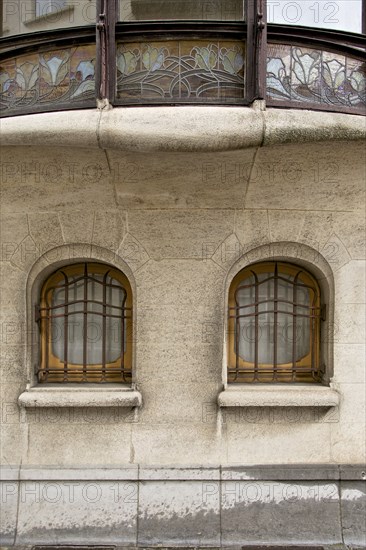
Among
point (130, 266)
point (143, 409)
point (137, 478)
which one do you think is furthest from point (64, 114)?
point (137, 478)

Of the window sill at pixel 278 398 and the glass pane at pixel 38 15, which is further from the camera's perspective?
the glass pane at pixel 38 15

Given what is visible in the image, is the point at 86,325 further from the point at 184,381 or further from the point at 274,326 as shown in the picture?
the point at 274,326

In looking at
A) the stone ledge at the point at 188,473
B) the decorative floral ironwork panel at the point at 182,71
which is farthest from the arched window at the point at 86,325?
the decorative floral ironwork panel at the point at 182,71

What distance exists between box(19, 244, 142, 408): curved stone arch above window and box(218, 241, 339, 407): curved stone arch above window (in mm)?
1166

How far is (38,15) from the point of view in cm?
543

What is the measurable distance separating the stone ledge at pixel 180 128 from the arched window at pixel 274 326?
175 centimetres

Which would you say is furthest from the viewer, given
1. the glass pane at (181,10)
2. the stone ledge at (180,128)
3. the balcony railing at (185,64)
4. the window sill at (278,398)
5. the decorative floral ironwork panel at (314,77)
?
the window sill at (278,398)

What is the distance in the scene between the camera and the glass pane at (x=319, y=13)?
5082 millimetres

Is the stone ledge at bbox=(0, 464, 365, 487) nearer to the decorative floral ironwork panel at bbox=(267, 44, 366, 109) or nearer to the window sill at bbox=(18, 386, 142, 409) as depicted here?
the window sill at bbox=(18, 386, 142, 409)

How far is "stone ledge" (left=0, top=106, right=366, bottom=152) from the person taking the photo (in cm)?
443

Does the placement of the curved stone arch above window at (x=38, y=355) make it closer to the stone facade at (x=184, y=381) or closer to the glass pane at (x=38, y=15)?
the stone facade at (x=184, y=381)

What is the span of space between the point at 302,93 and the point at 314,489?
15.2 feet

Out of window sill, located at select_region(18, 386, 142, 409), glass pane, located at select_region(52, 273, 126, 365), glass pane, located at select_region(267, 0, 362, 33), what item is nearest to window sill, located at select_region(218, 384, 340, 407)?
window sill, located at select_region(18, 386, 142, 409)

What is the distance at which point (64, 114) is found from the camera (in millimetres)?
4574
